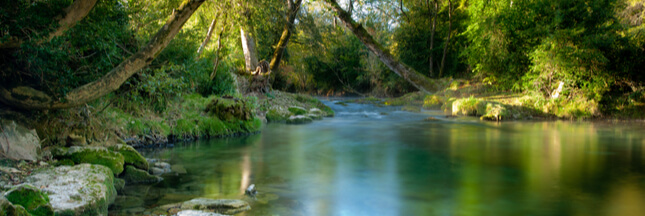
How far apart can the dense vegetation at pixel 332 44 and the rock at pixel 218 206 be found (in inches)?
117

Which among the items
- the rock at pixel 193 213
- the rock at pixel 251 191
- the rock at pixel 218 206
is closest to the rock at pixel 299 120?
the rock at pixel 251 191

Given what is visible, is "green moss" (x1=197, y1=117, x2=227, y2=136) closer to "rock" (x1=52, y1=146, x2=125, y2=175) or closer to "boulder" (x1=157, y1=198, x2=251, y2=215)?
"rock" (x1=52, y1=146, x2=125, y2=175)

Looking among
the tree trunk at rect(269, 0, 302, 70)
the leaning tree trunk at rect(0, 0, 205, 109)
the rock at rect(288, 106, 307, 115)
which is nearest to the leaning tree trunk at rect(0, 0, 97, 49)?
the leaning tree trunk at rect(0, 0, 205, 109)

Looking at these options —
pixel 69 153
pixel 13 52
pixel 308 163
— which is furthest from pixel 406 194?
pixel 13 52

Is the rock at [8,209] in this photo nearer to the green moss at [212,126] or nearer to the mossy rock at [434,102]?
the green moss at [212,126]

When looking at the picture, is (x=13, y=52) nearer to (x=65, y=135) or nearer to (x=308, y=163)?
(x=65, y=135)

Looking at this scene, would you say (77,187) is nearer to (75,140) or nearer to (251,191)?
(251,191)

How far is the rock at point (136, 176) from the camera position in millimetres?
6758

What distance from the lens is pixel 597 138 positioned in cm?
1246

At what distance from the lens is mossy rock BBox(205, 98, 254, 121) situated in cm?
1227

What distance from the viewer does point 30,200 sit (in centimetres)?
407

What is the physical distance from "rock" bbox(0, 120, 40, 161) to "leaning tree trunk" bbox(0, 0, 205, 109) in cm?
43

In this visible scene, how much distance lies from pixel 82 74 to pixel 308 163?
14.8 feet

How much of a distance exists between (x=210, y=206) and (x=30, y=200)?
1860 millimetres
